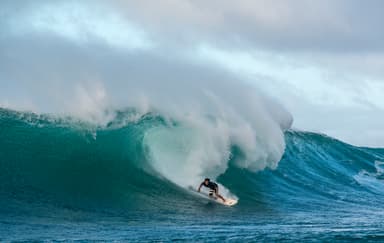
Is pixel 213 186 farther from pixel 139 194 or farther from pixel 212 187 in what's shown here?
pixel 139 194

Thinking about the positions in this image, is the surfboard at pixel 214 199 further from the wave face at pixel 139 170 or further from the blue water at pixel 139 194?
the wave face at pixel 139 170

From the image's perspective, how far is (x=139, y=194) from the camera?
16516 mm

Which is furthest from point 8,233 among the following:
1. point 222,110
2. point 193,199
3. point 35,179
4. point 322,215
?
point 222,110

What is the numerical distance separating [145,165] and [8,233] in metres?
7.36

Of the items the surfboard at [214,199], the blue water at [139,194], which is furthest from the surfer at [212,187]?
the blue water at [139,194]

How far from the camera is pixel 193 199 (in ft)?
54.8

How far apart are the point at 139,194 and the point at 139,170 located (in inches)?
80.9

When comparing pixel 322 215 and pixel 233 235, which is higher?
pixel 322 215

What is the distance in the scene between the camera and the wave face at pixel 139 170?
1605 cm

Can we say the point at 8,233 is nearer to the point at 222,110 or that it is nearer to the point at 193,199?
the point at 193,199

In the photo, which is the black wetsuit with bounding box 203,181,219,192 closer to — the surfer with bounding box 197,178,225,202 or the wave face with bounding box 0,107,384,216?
the surfer with bounding box 197,178,225,202

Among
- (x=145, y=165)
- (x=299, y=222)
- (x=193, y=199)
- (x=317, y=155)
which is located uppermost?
(x=317, y=155)

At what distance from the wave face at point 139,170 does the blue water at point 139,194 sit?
0.10ft

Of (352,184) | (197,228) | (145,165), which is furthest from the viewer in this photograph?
(352,184)
